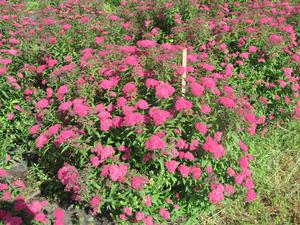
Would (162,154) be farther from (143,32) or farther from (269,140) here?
(143,32)

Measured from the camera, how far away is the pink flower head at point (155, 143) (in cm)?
288

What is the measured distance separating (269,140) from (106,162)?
2.52 metres

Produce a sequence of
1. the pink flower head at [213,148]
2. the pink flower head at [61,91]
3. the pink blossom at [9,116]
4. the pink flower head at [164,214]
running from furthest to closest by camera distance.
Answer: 1. the pink blossom at [9,116]
2. the pink flower head at [61,91]
3. the pink flower head at [164,214]
4. the pink flower head at [213,148]

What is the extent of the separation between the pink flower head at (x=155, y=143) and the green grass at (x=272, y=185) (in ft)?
3.85

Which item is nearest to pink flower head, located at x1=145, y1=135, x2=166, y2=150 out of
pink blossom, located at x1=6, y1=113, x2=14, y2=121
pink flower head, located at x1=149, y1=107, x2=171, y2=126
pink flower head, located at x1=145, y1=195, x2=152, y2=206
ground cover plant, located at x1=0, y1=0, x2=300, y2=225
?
ground cover plant, located at x1=0, y1=0, x2=300, y2=225

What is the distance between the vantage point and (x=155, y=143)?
288cm

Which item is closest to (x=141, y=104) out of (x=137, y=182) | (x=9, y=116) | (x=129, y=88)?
(x=129, y=88)

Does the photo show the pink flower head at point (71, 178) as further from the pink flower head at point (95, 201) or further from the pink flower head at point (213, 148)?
the pink flower head at point (213, 148)

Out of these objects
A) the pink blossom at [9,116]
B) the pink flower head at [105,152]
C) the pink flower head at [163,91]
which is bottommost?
the pink blossom at [9,116]

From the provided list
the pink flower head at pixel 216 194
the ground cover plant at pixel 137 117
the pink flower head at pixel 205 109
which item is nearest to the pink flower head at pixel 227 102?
the ground cover plant at pixel 137 117

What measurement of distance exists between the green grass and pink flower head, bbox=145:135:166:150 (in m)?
1.17

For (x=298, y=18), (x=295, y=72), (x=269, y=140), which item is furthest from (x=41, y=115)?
(x=298, y=18)

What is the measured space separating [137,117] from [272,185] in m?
2.02

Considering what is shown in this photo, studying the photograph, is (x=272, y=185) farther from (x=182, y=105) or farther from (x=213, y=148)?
(x=182, y=105)
